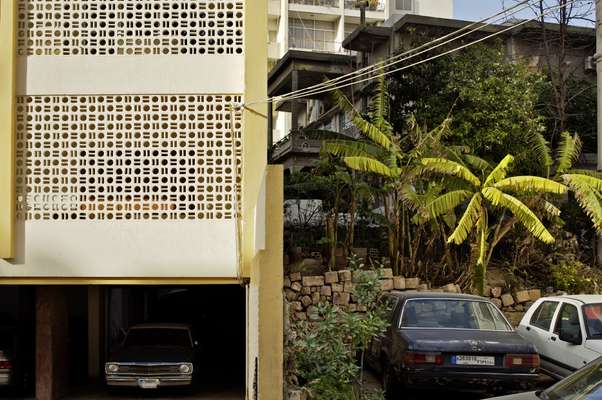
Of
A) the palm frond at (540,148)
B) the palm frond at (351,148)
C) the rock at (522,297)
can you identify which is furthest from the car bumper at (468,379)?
the palm frond at (540,148)

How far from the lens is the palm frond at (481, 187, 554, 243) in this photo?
1384 cm

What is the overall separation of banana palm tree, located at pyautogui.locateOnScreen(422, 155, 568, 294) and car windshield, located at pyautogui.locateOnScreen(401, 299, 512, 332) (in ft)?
11.3

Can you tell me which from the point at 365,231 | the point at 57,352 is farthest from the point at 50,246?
the point at 365,231

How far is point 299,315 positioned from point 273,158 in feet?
30.4

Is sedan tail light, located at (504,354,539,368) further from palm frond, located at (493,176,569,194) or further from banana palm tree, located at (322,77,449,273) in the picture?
banana palm tree, located at (322,77,449,273)

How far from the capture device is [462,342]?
9414 millimetres

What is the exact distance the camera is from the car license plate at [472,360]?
30.6 ft

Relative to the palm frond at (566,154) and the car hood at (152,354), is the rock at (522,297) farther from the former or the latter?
the car hood at (152,354)

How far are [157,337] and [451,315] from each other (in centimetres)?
533

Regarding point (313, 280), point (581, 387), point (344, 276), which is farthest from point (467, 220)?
point (581, 387)

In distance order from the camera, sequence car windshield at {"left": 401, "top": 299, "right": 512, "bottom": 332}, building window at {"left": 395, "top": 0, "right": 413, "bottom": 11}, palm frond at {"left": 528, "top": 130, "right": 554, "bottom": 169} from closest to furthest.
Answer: car windshield at {"left": 401, "top": 299, "right": 512, "bottom": 332} → palm frond at {"left": 528, "top": 130, "right": 554, "bottom": 169} → building window at {"left": 395, "top": 0, "right": 413, "bottom": 11}

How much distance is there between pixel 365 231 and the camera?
1600 cm

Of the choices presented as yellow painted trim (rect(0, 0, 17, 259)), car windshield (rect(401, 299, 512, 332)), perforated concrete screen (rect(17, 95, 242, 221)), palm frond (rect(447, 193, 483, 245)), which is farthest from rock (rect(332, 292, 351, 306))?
yellow painted trim (rect(0, 0, 17, 259))

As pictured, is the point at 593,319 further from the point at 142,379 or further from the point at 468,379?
the point at 142,379
